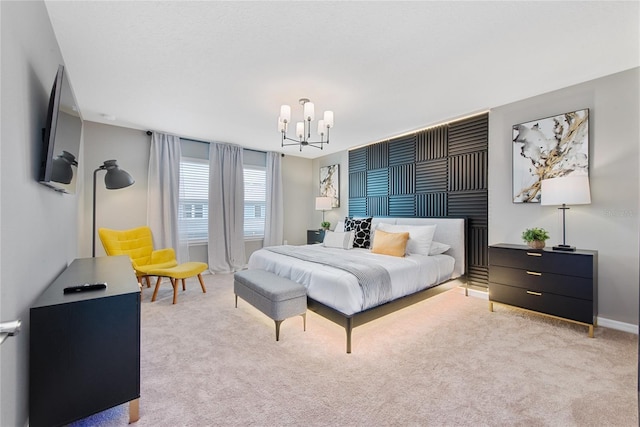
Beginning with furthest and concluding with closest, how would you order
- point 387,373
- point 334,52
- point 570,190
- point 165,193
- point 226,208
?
1. point 226,208
2. point 165,193
3. point 570,190
4. point 334,52
5. point 387,373

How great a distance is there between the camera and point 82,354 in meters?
1.35

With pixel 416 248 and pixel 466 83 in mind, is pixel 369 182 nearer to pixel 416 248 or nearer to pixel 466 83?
pixel 416 248

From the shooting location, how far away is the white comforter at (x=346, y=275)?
2371 mm

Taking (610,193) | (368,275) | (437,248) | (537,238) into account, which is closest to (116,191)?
(368,275)

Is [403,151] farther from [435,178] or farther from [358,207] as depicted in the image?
[358,207]

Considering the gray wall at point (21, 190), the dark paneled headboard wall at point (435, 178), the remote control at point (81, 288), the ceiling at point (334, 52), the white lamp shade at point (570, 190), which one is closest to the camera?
the gray wall at point (21, 190)

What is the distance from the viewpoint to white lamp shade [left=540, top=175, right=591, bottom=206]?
2586mm

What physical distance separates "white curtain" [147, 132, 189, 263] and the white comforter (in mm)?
1878

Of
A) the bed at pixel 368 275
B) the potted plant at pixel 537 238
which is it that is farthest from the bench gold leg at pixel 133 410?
the potted plant at pixel 537 238

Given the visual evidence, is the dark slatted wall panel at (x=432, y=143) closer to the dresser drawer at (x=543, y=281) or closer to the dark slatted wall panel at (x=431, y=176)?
the dark slatted wall panel at (x=431, y=176)

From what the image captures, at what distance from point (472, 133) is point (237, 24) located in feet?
10.9

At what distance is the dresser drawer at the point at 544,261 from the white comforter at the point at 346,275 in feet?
2.07

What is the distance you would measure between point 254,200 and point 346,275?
3886mm

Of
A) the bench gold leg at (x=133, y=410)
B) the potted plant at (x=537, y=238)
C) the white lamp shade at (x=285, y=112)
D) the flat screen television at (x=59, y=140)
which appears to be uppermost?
the white lamp shade at (x=285, y=112)
